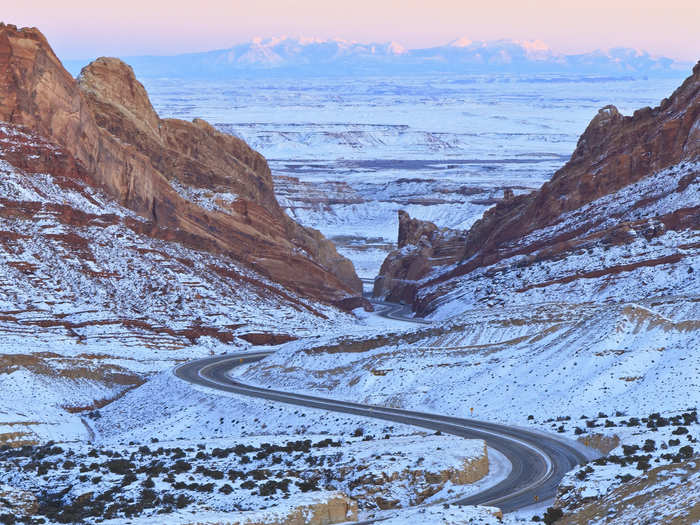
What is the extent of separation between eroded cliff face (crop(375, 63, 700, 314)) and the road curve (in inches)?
1482

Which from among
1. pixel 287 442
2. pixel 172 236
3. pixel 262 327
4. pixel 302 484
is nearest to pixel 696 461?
pixel 302 484

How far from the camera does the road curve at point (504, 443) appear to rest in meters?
33.8

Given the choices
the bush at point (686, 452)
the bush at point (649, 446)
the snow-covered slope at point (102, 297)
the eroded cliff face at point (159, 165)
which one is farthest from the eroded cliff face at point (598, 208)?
the bush at point (686, 452)

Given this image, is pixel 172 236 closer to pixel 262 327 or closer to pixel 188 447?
pixel 262 327

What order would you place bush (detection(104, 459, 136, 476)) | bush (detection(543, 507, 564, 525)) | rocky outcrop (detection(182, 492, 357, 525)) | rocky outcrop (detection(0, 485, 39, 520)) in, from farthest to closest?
1. bush (detection(104, 459, 136, 476))
2. rocky outcrop (detection(0, 485, 39, 520))
3. rocky outcrop (detection(182, 492, 357, 525))
4. bush (detection(543, 507, 564, 525))

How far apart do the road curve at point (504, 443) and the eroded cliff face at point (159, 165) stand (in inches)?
1570

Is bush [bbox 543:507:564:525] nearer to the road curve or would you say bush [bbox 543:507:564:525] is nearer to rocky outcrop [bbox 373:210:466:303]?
the road curve

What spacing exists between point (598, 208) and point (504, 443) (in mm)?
67641

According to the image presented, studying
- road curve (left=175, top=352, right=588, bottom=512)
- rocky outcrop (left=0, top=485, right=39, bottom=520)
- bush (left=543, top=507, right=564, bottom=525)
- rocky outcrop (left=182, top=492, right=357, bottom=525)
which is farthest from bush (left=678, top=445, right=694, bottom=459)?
rocky outcrop (left=0, top=485, right=39, bottom=520)

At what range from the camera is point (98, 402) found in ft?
223

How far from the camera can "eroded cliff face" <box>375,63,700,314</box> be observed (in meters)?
95.6

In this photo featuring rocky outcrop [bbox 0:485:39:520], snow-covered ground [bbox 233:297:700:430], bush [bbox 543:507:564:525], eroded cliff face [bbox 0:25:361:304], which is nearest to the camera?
bush [bbox 543:507:564:525]

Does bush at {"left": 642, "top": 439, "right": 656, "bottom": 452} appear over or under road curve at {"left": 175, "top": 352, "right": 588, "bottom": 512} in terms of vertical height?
over

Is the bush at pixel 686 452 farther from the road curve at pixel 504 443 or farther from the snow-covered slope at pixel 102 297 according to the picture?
the snow-covered slope at pixel 102 297
